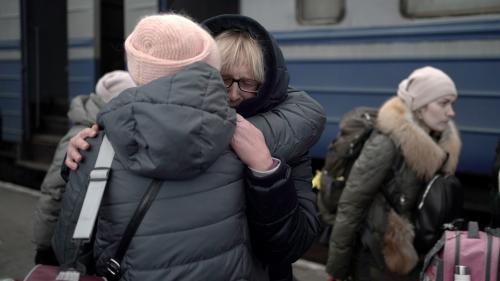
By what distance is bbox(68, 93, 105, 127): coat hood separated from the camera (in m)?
2.60

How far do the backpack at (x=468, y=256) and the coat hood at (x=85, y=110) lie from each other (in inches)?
61.7

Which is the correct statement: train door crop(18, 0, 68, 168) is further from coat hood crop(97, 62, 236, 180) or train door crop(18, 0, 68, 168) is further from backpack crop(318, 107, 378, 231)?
coat hood crop(97, 62, 236, 180)

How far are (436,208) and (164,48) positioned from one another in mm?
1619

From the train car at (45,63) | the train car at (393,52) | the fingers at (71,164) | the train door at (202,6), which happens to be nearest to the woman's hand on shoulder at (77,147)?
the fingers at (71,164)

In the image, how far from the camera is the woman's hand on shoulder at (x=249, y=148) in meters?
1.16

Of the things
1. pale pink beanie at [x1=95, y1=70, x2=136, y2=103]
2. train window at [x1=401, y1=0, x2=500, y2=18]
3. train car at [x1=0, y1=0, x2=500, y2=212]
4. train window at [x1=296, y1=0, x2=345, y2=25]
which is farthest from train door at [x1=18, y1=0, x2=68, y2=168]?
train window at [x1=401, y1=0, x2=500, y2=18]

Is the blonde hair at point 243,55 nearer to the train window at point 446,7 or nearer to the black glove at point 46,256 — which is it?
the black glove at point 46,256

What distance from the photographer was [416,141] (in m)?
2.46

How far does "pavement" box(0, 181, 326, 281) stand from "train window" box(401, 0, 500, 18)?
1844mm

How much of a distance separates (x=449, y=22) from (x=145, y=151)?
3.11 metres

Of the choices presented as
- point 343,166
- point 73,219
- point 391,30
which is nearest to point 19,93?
point 391,30

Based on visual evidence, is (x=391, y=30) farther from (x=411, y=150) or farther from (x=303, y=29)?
(x=411, y=150)

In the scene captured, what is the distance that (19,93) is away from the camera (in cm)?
697

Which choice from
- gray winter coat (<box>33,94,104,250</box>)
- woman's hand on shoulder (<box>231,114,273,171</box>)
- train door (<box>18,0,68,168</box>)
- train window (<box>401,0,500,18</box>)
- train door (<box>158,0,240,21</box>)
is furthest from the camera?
train door (<box>18,0,68,168</box>)
